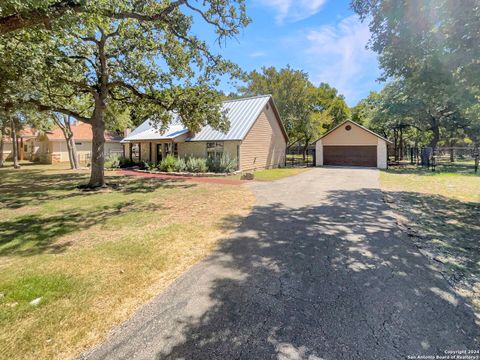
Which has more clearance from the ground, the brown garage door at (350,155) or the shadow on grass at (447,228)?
the brown garage door at (350,155)

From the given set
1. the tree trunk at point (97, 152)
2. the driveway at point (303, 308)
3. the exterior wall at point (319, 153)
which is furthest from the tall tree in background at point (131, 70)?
the exterior wall at point (319, 153)

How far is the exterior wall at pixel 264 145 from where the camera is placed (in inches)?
775

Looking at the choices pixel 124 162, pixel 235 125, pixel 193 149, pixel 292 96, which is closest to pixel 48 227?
pixel 193 149

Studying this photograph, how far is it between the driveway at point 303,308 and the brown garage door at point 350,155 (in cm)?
2142

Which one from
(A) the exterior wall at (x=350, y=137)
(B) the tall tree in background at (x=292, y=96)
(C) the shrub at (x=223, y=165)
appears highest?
(B) the tall tree in background at (x=292, y=96)

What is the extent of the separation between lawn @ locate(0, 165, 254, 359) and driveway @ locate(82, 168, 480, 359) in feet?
1.32

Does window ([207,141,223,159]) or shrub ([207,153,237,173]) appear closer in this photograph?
shrub ([207,153,237,173])

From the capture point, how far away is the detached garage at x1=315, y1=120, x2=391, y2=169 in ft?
78.5

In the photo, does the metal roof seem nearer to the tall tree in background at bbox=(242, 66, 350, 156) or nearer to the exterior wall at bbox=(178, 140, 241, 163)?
the exterior wall at bbox=(178, 140, 241, 163)

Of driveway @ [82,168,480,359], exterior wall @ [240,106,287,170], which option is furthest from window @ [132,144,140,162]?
driveway @ [82,168,480,359]

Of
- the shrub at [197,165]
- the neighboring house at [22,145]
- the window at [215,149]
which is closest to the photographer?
the shrub at [197,165]

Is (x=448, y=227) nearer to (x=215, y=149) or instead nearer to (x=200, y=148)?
(x=215, y=149)

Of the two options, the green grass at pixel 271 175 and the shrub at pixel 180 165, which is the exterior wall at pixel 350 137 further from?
the shrub at pixel 180 165

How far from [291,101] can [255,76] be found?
21.8 ft
